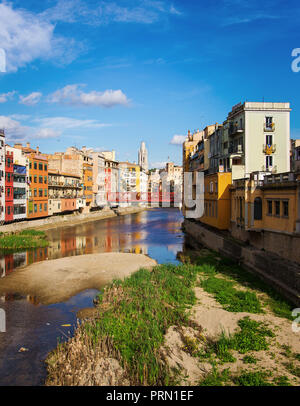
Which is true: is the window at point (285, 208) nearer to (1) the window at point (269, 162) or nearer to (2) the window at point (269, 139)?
(1) the window at point (269, 162)

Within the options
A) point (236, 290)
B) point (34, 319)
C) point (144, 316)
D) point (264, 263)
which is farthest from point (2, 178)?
point (264, 263)

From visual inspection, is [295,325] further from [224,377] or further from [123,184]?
[123,184]

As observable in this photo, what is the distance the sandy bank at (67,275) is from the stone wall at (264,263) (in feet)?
27.6

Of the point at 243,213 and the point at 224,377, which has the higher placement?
the point at 243,213

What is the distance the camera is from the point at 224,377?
12766mm

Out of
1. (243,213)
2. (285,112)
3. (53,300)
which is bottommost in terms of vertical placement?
(53,300)

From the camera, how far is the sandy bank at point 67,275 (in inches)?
987

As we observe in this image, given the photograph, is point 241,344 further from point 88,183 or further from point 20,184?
point 88,183

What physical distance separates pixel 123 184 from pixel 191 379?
126 m

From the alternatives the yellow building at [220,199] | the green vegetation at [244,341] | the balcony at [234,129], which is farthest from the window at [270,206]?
the balcony at [234,129]

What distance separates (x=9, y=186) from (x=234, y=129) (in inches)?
1363

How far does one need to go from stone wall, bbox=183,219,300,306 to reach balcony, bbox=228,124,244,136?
521 inches

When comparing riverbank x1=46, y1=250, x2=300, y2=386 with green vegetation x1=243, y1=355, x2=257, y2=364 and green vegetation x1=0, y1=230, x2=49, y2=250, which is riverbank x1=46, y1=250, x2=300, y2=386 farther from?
green vegetation x1=0, y1=230, x2=49, y2=250

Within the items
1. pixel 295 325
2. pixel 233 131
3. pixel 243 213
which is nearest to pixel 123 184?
pixel 233 131
